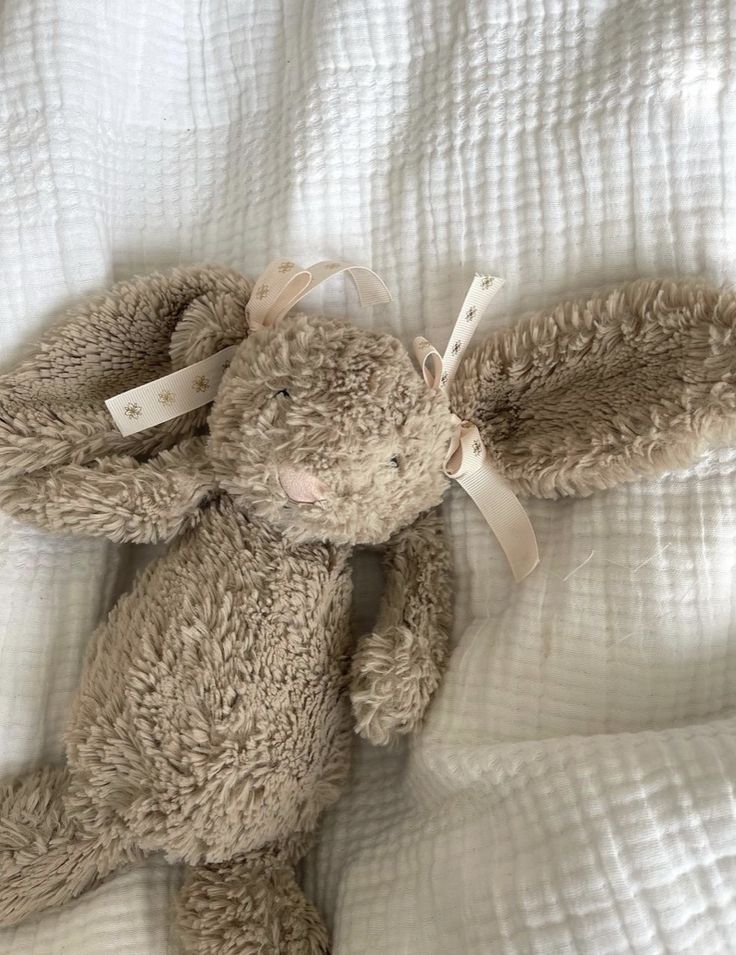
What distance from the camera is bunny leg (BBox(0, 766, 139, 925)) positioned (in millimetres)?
675

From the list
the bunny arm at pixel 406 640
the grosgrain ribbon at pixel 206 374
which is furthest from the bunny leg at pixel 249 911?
the grosgrain ribbon at pixel 206 374

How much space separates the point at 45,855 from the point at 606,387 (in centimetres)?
64

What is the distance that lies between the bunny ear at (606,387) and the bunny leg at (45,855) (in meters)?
0.50

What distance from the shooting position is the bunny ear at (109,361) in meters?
0.73

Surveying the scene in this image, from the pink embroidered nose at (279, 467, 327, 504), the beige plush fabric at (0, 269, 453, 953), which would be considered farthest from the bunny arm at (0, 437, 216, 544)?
the pink embroidered nose at (279, 467, 327, 504)

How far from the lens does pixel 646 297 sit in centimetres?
68

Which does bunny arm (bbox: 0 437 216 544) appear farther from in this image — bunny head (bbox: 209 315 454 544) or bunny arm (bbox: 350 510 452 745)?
bunny arm (bbox: 350 510 452 745)

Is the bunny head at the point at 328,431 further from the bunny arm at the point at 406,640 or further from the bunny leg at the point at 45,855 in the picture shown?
the bunny leg at the point at 45,855

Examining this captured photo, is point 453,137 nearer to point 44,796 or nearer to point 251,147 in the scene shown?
point 251,147

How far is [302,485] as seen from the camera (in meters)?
0.62

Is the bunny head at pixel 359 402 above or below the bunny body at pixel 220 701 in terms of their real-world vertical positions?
above

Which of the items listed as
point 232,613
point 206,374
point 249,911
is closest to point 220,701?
point 232,613

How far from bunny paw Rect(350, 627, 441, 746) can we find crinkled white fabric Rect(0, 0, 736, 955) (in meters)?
0.03

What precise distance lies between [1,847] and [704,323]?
A: 0.76 metres
